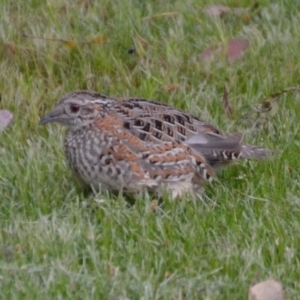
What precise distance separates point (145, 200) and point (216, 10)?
2.90m

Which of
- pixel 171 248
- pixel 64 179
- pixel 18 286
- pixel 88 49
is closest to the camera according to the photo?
pixel 18 286

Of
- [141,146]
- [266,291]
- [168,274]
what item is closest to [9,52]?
[141,146]

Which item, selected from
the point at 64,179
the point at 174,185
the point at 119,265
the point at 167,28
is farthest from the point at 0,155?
the point at 167,28

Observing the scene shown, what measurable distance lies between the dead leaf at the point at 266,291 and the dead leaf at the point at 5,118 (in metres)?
2.60

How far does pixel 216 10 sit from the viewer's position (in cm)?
862

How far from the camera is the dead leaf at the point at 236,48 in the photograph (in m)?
8.02

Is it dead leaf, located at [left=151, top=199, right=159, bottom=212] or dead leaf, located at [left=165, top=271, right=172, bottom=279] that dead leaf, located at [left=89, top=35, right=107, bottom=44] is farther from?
dead leaf, located at [left=165, top=271, right=172, bottom=279]

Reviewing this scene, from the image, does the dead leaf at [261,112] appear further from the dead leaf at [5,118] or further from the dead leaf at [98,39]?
the dead leaf at [5,118]

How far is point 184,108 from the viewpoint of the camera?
7.52 m

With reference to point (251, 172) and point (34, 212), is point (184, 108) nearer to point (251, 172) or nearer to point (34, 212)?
point (251, 172)

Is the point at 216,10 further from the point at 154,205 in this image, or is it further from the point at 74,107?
the point at 154,205

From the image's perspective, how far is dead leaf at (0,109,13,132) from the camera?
7225 mm

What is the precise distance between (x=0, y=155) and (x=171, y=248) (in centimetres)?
161

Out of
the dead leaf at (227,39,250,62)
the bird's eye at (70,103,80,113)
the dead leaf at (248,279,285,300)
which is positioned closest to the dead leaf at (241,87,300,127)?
the dead leaf at (227,39,250,62)
